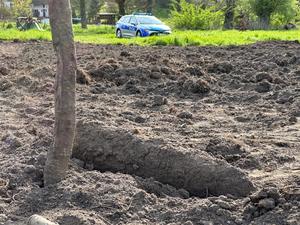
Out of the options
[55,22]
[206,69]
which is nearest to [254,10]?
[206,69]

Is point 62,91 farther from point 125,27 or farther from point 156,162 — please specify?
point 125,27

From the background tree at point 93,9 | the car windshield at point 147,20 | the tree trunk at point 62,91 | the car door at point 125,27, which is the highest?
the tree trunk at point 62,91

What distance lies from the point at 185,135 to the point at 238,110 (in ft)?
7.05

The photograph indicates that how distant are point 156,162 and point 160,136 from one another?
113 centimetres

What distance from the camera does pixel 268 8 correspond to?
3797cm

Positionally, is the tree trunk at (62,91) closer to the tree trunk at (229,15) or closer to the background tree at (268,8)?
the background tree at (268,8)

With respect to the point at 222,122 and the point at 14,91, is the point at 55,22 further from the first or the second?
the point at 14,91

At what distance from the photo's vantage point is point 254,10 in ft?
127

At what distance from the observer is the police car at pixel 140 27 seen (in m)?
28.3

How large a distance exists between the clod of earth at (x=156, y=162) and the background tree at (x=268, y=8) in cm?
3289

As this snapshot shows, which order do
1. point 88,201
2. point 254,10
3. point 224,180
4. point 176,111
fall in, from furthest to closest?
1. point 254,10
2. point 176,111
3. point 224,180
4. point 88,201

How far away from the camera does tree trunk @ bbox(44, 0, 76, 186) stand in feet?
17.1

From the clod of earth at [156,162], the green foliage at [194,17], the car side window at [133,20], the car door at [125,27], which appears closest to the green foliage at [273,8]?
the green foliage at [194,17]

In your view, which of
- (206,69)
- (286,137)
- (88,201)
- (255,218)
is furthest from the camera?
(206,69)
